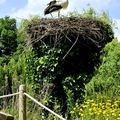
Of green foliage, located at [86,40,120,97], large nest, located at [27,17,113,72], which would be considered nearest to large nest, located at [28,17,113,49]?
large nest, located at [27,17,113,72]

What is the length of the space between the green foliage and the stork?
1776mm

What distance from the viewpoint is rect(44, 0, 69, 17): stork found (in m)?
10.8

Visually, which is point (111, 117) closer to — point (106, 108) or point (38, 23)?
point (106, 108)

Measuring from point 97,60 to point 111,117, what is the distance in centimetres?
365

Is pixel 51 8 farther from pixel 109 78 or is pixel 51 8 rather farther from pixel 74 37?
pixel 109 78

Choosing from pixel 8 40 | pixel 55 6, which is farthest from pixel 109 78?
pixel 8 40

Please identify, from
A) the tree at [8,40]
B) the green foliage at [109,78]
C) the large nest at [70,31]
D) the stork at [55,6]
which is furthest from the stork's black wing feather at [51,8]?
the tree at [8,40]

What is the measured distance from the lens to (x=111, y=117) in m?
7.61

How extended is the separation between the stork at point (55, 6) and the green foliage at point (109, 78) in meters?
1.78

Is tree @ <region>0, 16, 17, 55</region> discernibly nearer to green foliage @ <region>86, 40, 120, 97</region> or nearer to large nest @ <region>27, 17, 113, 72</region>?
large nest @ <region>27, 17, 113, 72</region>

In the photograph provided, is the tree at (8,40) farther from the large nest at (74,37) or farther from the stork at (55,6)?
the stork at (55,6)

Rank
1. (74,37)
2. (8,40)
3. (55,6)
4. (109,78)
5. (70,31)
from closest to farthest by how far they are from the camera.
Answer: (109,78) < (70,31) < (74,37) < (55,6) < (8,40)

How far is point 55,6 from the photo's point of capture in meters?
10.9

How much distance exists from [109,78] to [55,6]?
274cm
